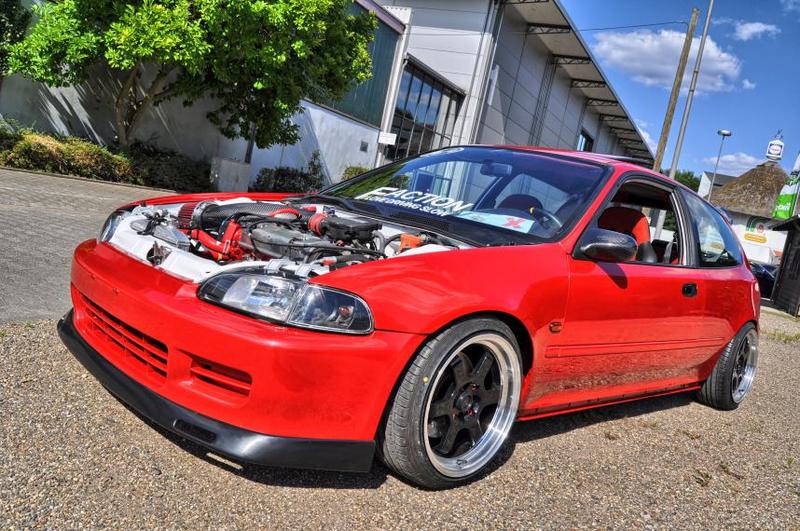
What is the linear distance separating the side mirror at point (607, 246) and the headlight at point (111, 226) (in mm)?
2263

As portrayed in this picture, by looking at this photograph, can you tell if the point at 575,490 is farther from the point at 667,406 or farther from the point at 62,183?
the point at 62,183

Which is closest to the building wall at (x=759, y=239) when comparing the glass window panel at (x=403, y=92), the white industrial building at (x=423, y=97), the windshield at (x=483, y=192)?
the white industrial building at (x=423, y=97)

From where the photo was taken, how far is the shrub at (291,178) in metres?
17.7

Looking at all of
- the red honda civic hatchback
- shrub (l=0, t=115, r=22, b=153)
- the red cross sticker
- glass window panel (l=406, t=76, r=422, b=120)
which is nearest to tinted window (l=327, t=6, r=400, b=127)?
glass window panel (l=406, t=76, r=422, b=120)

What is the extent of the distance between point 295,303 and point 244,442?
50 centimetres

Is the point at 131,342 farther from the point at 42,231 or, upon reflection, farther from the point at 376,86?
the point at 376,86

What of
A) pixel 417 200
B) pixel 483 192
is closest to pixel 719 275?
pixel 483 192

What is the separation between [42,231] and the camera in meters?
6.34

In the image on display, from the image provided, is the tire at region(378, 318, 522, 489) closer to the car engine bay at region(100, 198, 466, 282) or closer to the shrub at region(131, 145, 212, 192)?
the car engine bay at region(100, 198, 466, 282)

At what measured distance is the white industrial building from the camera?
1356 cm

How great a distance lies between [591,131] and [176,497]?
151 feet

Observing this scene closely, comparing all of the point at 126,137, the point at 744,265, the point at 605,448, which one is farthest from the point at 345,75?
the point at 605,448

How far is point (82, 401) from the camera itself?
9.21 feet

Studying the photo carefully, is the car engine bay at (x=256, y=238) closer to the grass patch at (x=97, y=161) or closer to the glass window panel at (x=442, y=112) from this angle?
the grass patch at (x=97, y=161)
